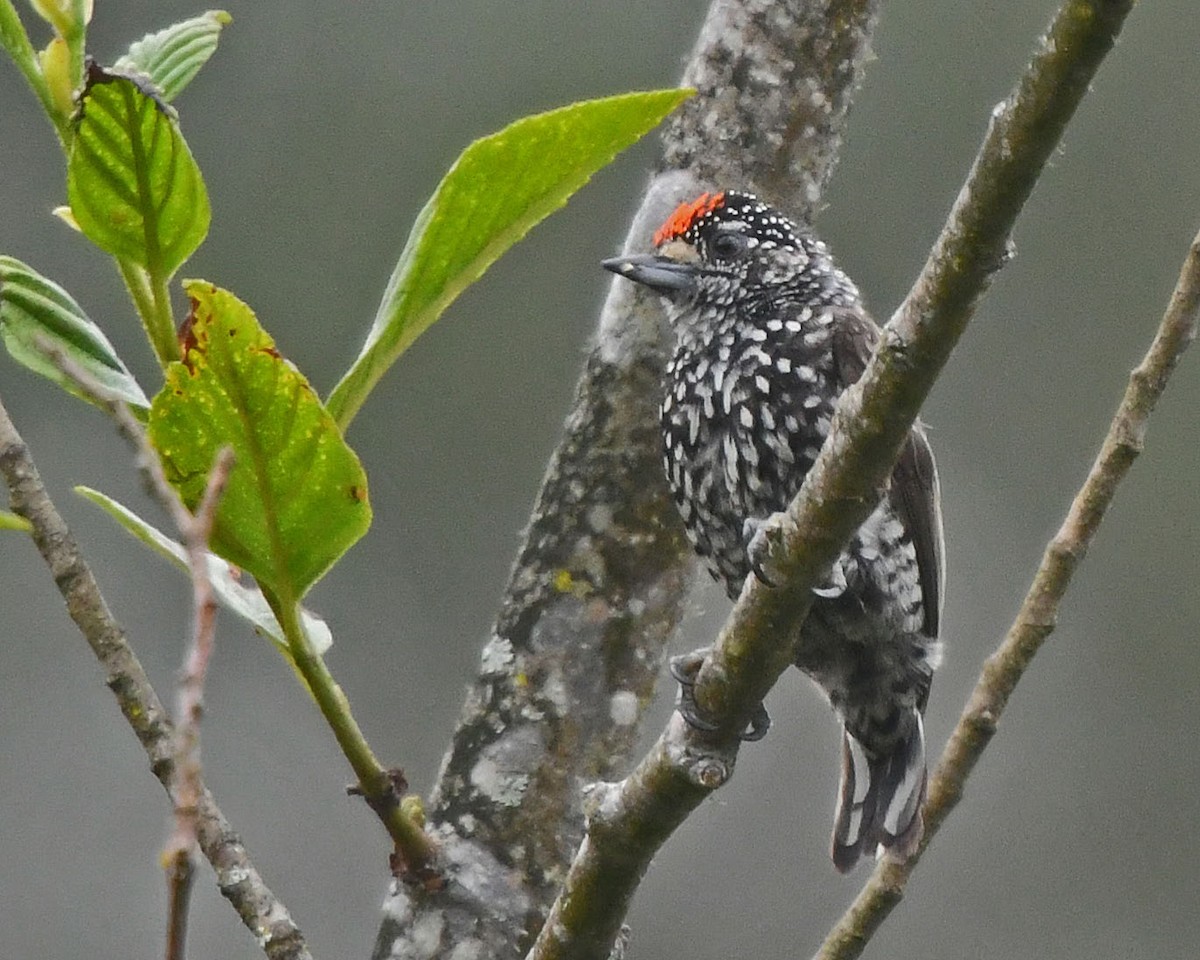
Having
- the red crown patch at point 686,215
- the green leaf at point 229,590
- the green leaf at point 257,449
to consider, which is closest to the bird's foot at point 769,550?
the green leaf at point 257,449

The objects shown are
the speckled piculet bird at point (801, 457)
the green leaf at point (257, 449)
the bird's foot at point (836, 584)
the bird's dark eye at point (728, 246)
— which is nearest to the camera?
the green leaf at point (257, 449)

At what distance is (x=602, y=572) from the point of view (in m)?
2.91

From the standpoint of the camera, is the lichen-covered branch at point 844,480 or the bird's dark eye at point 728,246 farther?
the bird's dark eye at point 728,246

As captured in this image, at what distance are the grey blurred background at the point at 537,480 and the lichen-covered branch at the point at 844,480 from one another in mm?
3925

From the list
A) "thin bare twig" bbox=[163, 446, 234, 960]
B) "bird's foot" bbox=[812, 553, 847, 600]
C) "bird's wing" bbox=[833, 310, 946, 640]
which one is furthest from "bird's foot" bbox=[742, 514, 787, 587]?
"bird's wing" bbox=[833, 310, 946, 640]

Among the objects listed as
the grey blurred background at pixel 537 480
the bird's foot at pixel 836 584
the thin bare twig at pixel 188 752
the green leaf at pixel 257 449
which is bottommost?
the grey blurred background at pixel 537 480

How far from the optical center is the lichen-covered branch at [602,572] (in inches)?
107

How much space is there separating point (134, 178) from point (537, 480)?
4.99 m

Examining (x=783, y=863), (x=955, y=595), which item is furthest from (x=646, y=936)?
(x=955, y=595)

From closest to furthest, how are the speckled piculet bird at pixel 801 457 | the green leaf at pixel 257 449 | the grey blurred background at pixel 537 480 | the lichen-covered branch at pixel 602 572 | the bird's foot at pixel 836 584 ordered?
the green leaf at pixel 257 449, the lichen-covered branch at pixel 602 572, the bird's foot at pixel 836 584, the speckled piculet bird at pixel 801 457, the grey blurred background at pixel 537 480

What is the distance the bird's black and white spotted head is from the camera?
3324 millimetres

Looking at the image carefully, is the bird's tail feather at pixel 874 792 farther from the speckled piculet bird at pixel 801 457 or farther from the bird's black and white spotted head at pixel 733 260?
the bird's black and white spotted head at pixel 733 260

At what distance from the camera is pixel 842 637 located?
11.3 ft

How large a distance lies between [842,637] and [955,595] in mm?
3715
